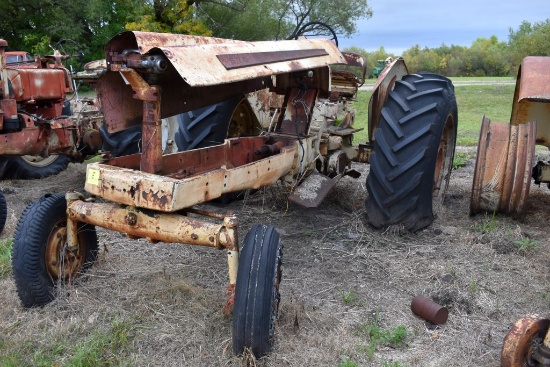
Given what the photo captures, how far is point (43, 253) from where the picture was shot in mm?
3314

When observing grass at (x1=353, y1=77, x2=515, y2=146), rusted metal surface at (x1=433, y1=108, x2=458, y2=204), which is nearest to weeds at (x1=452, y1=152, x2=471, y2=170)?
grass at (x1=353, y1=77, x2=515, y2=146)

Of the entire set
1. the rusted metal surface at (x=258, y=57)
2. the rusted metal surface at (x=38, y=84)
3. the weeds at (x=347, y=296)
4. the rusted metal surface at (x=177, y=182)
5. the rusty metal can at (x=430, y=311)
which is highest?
the rusted metal surface at (x=258, y=57)

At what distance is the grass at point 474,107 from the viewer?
1199cm

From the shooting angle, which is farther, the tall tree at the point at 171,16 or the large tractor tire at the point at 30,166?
the tall tree at the point at 171,16

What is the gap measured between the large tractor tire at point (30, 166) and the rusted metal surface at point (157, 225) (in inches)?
159

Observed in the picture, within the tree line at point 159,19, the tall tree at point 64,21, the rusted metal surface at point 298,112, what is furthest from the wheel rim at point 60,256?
the tall tree at point 64,21

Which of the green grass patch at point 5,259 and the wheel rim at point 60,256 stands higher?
the wheel rim at point 60,256

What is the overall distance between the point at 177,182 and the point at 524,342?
1.76 m

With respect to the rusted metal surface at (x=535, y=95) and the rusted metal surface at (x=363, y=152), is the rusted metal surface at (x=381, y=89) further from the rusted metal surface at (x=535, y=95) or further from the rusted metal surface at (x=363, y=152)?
the rusted metal surface at (x=535, y=95)

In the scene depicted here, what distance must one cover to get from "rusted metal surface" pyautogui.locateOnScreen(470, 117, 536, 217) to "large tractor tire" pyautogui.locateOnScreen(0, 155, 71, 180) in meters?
5.07

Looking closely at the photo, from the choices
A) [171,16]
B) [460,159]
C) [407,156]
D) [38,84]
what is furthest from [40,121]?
[171,16]

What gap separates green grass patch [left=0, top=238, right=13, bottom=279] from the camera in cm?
392

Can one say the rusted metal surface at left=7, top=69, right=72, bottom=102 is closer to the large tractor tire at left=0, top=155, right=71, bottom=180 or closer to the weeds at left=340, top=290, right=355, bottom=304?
the large tractor tire at left=0, top=155, right=71, bottom=180

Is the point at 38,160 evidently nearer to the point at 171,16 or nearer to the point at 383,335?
the point at 383,335
